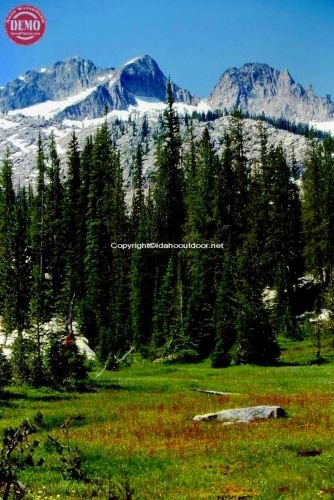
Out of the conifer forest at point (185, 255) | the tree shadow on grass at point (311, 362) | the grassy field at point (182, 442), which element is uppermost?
the conifer forest at point (185, 255)

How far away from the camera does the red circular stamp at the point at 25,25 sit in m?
26.7

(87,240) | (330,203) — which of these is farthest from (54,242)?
(330,203)

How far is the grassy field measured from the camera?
13172 millimetres

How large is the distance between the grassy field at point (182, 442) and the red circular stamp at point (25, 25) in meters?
16.7

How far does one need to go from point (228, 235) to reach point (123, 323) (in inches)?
708

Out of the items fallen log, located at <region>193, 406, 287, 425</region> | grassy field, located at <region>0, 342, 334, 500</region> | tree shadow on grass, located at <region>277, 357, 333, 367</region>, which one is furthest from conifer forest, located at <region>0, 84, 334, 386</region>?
fallen log, located at <region>193, 406, 287, 425</region>

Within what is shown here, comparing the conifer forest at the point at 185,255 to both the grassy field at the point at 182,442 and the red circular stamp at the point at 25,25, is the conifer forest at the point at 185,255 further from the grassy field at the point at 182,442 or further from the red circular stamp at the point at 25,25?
the red circular stamp at the point at 25,25

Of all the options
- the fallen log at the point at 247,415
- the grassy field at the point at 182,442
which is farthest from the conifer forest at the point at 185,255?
the fallen log at the point at 247,415

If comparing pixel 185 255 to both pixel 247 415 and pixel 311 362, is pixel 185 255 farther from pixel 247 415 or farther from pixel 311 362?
pixel 247 415

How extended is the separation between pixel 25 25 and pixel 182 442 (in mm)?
20126

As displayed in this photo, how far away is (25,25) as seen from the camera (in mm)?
27609

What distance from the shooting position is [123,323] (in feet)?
254

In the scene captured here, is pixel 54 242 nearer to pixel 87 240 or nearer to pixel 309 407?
pixel 87 240

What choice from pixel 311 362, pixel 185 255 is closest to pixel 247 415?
pixel 311 362
